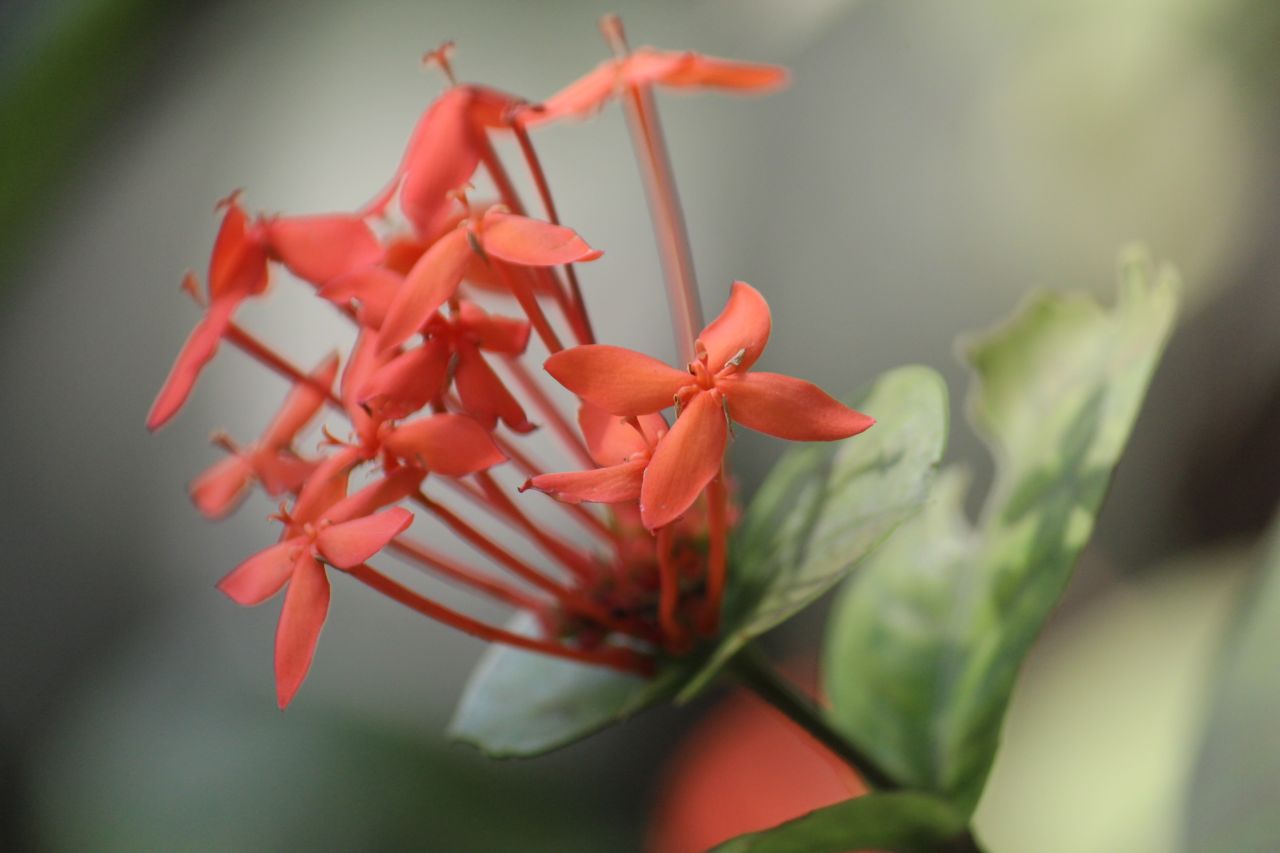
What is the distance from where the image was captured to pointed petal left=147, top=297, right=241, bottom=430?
494mm

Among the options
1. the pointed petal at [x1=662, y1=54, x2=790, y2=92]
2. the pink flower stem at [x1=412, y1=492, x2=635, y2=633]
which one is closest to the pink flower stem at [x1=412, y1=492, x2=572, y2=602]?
the pink flower stem at [x1=412, y1=492, x2=635, y2=633]

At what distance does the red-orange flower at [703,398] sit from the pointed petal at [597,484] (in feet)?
0.04

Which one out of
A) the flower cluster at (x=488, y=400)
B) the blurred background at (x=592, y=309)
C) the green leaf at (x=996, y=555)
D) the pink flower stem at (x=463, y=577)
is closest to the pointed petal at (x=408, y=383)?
the flower cluster at (x=488, y=400)

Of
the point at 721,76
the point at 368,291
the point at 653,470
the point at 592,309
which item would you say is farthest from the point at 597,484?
the point at 592,309

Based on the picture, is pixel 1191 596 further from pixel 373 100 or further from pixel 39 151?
pixel 373 100

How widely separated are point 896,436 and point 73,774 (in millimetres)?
1127

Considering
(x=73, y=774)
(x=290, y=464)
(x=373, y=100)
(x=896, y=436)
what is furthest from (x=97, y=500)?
(x=896, y=436)

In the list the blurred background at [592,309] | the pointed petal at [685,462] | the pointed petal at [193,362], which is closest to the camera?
the pointed petal at [685,462]

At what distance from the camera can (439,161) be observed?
48 cm

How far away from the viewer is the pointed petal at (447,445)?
0.43 metres

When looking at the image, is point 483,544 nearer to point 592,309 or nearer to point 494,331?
point 494,331

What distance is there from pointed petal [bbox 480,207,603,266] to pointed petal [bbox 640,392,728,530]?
0.06 meters

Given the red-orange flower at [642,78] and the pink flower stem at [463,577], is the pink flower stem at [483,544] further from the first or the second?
the red-orange flower at [642,78]

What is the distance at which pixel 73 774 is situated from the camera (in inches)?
50.6
